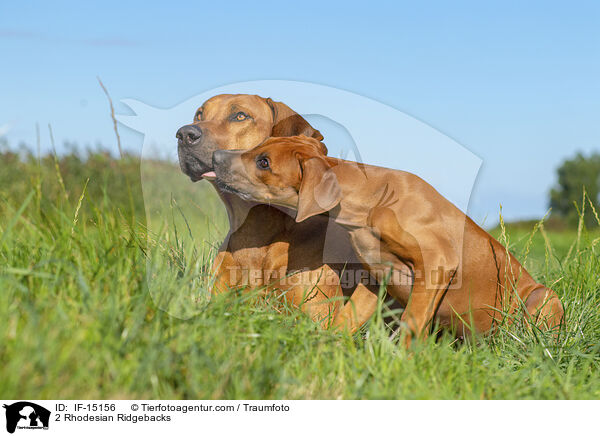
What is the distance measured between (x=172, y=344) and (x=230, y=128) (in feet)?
5.34

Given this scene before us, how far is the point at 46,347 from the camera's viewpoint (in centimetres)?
237

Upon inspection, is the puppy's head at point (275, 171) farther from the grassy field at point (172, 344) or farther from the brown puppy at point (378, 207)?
the grassy field at point (172, 344)

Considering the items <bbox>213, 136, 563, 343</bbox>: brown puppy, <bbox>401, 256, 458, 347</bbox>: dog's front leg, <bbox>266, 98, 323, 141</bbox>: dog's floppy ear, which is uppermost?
<bbox>266, 98, 323, 141</bbox>: dog's floppy ear

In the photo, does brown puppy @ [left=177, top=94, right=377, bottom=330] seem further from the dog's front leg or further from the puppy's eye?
the dog's front leg

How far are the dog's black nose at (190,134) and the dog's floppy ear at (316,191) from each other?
73 centimetres

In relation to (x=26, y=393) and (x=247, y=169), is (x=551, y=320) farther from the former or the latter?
(x=26, y=393)

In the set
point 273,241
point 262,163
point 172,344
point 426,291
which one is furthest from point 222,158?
point 426,291

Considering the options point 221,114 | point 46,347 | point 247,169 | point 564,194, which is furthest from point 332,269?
point 564,194

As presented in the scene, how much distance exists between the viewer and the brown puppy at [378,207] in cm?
340

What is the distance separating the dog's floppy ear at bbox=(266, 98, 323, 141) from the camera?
3.86m

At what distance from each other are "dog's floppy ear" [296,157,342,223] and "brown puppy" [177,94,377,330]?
0.47m

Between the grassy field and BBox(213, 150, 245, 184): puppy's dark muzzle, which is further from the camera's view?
BBox(213, 150, 245, 184): puppy's dark muzzle
